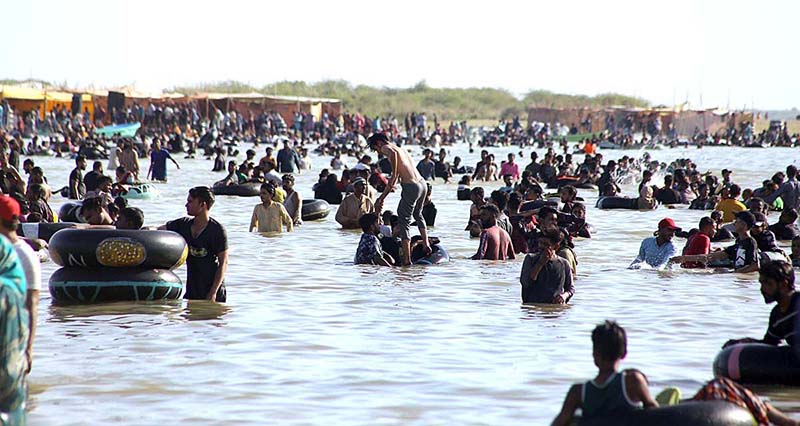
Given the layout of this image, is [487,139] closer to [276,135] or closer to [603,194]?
[276,135]

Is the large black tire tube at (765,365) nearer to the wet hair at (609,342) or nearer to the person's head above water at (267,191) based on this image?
the wet hair at (609,342)

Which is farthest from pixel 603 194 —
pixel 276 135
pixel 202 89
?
pixel 202 89

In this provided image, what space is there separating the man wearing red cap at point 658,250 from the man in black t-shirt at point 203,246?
6456 millimetres

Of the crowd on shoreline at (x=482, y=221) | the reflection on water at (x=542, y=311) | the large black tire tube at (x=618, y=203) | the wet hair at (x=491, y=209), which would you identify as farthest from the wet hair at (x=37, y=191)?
the large black tire tube at (x=618, y=203)

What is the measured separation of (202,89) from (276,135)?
4423 cm

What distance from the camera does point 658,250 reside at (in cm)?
1616

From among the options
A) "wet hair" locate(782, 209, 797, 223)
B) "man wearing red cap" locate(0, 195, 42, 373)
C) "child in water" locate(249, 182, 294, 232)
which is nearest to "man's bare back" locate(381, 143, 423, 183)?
"child in water" locate(249, 182, 294, 232)

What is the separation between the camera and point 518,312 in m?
12.5

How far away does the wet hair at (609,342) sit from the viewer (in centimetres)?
598

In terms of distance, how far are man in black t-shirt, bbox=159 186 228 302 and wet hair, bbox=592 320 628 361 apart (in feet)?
16.8

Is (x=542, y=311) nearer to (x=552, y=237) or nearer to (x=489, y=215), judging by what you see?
(x=552, y=237)

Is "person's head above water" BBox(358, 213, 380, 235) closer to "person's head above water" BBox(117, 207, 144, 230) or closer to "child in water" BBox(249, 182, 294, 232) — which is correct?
"person's head above water" BBox(117, 207, 144, 230)

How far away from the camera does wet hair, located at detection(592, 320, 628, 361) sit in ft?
19.6

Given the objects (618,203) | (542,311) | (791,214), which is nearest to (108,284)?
(542,311)
